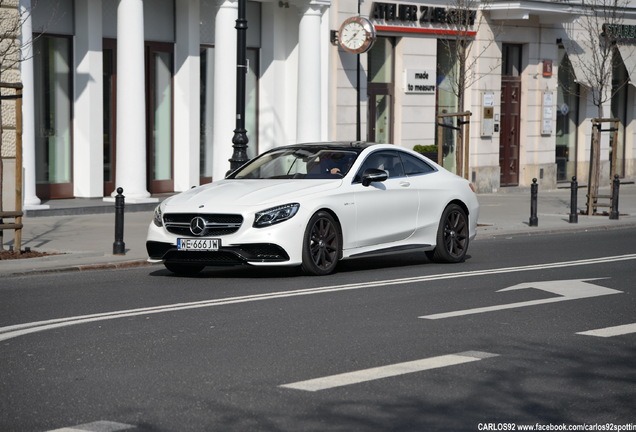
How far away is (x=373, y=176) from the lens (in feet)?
46.3

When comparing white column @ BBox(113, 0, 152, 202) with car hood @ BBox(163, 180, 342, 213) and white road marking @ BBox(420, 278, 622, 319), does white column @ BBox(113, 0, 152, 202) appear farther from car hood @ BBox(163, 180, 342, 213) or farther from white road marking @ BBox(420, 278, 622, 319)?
white road marking @ BBox(420, 278, 622, 319)

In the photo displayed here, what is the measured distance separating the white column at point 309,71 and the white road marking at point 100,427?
21.1 m

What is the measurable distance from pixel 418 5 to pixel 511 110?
5.12 metres

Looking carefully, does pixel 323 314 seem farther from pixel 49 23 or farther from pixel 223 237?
pixel 49 23

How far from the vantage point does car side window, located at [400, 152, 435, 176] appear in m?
15.2

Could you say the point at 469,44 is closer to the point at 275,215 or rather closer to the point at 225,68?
the point at 225,68

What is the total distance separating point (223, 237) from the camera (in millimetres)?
12992

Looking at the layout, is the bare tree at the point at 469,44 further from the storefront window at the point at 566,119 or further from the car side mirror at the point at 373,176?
the car side mirror at the point at 373,176

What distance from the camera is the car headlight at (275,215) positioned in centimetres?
1302

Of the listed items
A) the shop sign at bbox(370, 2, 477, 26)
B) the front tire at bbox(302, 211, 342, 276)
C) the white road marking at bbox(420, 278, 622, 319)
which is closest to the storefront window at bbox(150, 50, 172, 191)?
the shop sign at bbox(370, 2, 477, 26)

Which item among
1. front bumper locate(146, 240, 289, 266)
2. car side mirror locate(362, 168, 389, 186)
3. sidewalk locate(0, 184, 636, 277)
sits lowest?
sidewalk locate(0, 184, 636, 277)

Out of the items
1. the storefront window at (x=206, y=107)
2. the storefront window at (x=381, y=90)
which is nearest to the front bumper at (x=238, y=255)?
the storefront window at (x=206, y=107)

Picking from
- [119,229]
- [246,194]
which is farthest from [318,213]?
[119,229]

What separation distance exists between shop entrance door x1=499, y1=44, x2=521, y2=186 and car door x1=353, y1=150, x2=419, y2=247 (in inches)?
761
